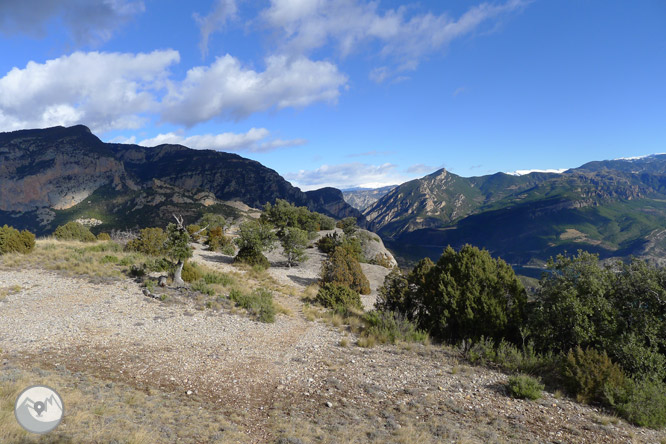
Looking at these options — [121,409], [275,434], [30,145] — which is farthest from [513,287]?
[30,145]

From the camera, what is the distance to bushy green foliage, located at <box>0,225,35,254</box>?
19.4m

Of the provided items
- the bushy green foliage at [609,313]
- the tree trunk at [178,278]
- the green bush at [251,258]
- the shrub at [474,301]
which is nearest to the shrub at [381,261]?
the green bush at [251,258]

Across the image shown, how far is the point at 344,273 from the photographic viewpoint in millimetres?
26109

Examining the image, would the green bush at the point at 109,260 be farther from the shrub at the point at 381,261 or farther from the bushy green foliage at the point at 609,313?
the shrub at the point at 381,261

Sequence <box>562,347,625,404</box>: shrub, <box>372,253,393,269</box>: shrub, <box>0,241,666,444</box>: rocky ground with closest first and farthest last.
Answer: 1. <box>0,241,666,444</box>: rocky ground
2. <box>562,347,625,404</box>: shrub
3. <box>372,253,393,269</box>: shrub

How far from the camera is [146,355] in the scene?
978 centimetres

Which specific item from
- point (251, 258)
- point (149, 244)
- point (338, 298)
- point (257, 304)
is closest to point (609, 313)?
point (338, 298)

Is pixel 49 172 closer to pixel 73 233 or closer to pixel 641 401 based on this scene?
pixel 73 233

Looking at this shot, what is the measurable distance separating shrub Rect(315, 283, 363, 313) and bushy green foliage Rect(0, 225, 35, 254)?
1921 centimetres

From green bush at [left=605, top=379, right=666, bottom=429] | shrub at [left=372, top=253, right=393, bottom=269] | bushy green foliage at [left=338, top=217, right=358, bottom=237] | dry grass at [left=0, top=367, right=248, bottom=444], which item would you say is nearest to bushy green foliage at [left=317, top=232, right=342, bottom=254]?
shrub at [left=372, top=253, right=393, bottom=269]

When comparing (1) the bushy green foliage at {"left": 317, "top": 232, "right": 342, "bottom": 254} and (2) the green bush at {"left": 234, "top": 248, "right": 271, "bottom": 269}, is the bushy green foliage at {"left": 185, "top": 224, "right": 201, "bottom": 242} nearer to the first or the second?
(2) the green bush at {"left": 234, "top": 248, "right": 271, "bottom": 269}

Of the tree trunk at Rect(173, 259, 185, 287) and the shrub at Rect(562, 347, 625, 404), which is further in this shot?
the tree trunk at Rect(173, 259, 185, 287)

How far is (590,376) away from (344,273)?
18557 millimetres

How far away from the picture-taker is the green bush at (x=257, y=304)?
14773 millimetres
